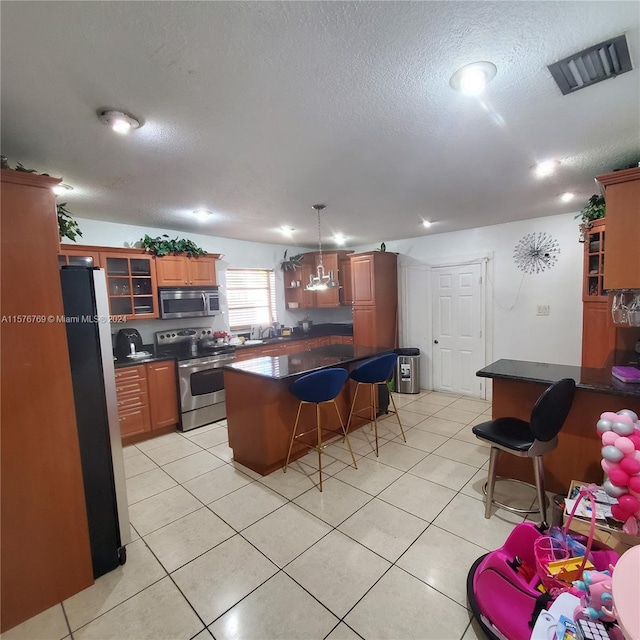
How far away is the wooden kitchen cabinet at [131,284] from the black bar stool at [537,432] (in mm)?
3785

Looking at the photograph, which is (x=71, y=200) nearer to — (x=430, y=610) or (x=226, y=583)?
(x=226, y=583)

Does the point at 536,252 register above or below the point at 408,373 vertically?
above

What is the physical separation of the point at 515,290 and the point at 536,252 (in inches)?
21.3

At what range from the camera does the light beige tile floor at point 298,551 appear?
5.10ft

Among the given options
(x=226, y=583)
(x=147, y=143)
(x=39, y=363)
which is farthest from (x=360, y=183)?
(x=226, y=583)

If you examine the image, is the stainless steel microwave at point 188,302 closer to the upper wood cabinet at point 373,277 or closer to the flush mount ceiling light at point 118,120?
the upper wood cabinet at point 373,277

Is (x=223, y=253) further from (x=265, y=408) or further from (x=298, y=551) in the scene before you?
(x=298, y=551)

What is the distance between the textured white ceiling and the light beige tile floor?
2.54 meters

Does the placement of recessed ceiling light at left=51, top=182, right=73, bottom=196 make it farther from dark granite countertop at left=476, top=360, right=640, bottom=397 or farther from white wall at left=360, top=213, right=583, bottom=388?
white wall at left=360, top=213, right=583, bottom=388

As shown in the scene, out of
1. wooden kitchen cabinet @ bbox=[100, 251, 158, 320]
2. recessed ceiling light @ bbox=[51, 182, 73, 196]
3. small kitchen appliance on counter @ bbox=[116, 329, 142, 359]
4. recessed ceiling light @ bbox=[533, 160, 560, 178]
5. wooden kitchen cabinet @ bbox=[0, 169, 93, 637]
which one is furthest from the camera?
small kitchen appliance on counter @ bbox=[116, 329, 142, 359]

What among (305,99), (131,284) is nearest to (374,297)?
(131,284)

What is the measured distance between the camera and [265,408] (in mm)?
2787

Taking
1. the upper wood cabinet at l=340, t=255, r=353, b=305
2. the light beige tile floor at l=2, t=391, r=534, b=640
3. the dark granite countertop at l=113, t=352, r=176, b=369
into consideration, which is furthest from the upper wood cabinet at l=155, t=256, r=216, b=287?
the upper wood cabinet at l=340, t=255, r=353, b=305

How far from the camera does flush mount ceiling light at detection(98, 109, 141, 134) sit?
1608mm
